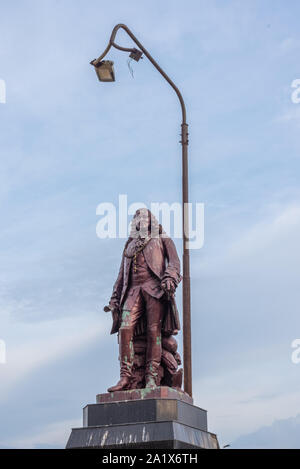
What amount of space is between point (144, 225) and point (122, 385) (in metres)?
3.21

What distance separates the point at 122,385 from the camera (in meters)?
18.4

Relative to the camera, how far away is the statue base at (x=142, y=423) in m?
17.3

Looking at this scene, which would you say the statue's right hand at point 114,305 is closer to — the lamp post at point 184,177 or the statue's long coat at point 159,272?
the statue's long coat at point 159,272

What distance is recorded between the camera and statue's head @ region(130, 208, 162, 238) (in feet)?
64.8

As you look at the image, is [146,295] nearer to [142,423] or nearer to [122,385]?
[122,385]

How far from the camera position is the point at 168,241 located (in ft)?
64.8

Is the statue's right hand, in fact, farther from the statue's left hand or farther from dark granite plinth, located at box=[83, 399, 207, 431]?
dark granite plinth, located at box=[83, 399, 207, 431]

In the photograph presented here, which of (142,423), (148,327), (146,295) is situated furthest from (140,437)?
(146,295)

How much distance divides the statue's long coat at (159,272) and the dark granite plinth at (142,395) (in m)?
1.44


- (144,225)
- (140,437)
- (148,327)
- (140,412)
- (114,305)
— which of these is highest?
(144,225)

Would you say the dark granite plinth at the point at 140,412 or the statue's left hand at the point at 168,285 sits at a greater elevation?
the statue's left hand at the point at 168,285

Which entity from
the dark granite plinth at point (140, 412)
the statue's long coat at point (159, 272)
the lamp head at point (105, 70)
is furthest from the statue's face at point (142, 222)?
the dark granite plinth at point (140, 412)

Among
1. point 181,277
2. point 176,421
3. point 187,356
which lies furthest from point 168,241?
point 176,421
